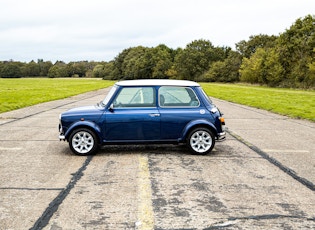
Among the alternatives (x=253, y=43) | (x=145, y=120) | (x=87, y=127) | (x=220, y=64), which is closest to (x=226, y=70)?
(x=220, y=64)

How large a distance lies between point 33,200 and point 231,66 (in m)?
91.1

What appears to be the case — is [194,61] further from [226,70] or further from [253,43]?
[253,43]

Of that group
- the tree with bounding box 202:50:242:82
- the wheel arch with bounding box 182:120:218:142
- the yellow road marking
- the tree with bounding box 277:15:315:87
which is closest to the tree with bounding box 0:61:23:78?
the tree with bounding box 202:50:242:82

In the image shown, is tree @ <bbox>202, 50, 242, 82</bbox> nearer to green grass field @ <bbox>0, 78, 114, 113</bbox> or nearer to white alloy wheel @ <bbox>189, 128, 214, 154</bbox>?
green grass field @ <bbox>0, 78, 114, 113</bbox>

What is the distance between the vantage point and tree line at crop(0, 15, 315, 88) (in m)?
57.1

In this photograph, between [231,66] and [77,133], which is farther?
[231,66]

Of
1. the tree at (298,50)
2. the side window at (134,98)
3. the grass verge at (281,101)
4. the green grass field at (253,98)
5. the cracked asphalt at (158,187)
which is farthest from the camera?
the tree at (298,50)

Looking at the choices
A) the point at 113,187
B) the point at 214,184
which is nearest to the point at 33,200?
the point at 113,187

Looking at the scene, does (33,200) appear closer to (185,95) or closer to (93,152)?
(93,152)

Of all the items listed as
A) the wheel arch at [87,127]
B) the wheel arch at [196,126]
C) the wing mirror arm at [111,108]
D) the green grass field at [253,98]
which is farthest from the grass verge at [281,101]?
the wheel arch at [87,127]

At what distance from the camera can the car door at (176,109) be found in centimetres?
760

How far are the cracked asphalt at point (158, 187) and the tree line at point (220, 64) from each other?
154 feet

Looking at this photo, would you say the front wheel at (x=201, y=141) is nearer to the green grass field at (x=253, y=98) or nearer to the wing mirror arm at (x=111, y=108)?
the wing mirror arm at (x=111, y=108)

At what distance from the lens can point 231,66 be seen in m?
92.4
